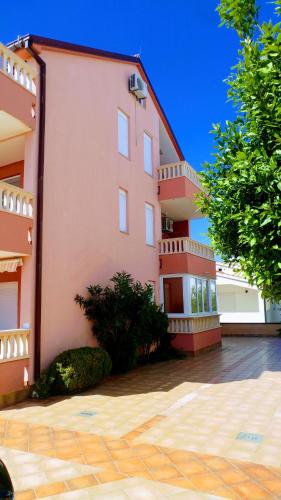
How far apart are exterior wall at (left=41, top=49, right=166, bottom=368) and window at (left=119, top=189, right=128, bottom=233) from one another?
319mm

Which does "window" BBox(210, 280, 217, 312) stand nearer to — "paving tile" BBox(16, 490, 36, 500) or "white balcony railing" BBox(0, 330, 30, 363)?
"white balcony railing" BBox(0, 330, 30, 363)

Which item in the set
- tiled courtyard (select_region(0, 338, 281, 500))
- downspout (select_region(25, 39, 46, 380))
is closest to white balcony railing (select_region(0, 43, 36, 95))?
downspout (select_region(25, 39, 46, 380))

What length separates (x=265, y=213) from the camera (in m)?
4.94

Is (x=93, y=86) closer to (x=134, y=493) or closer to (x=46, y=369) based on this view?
(x=46, y=369)

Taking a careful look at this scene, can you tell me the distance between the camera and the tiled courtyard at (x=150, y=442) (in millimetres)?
5973

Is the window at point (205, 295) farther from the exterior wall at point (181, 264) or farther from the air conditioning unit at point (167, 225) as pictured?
the air conditioning unit at point (167, 225)

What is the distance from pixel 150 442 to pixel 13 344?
5.63 metres

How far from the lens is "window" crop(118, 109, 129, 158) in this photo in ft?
64.3

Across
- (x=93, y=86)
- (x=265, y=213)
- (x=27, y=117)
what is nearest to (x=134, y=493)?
(x=265, y=213)

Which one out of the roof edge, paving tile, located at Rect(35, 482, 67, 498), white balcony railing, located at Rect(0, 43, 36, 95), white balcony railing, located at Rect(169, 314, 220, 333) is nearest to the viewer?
paving tile, located at Rect(35, 482, 67, 498)

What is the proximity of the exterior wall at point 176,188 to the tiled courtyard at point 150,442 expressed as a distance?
11731mm

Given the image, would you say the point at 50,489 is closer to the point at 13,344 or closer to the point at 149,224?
the point at 13,344

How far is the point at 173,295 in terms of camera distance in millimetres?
22797

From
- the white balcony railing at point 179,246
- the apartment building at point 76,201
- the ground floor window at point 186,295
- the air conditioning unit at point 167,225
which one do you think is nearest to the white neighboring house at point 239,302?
the air conditioning unit at point 167,225
